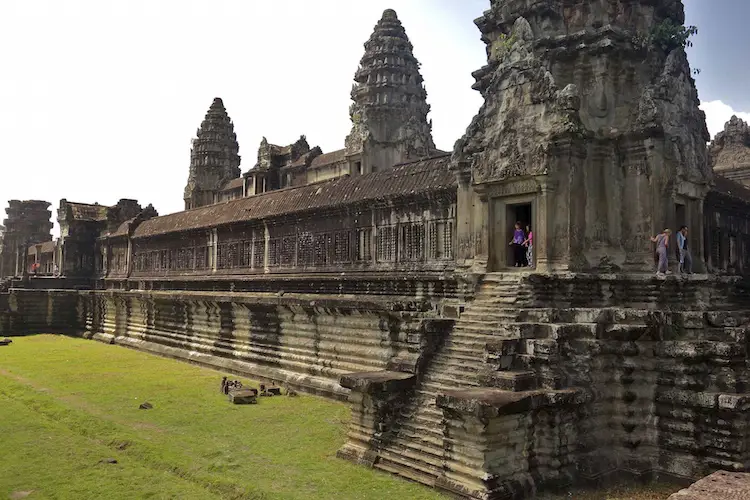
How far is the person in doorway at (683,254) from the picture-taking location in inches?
486

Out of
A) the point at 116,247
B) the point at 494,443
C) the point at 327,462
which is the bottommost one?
the point at 327,462

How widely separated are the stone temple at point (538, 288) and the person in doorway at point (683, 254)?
0.29 m

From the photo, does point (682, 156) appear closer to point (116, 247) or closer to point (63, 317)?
point (116, 247)

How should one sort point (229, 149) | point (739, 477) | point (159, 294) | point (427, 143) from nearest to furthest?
point (739, 477)
point (159, 294)
point (427, 143)
point (229, 149)

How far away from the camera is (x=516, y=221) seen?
1323cm

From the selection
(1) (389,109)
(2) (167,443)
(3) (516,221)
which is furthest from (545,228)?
(1) (389,109)

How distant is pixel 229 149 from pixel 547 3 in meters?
44.6

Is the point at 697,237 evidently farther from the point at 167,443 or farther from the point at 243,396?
the point at 167,443

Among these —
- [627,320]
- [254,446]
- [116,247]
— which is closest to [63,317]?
[116,247]

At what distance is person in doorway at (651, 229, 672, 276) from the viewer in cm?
1168

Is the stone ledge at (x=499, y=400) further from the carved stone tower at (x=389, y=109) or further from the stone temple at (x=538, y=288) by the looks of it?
the carved stone tower at (x=389, y=109)

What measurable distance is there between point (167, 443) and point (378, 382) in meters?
→ 4.19

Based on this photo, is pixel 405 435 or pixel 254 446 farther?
pixel 254 446

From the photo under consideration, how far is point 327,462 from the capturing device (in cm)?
1057
